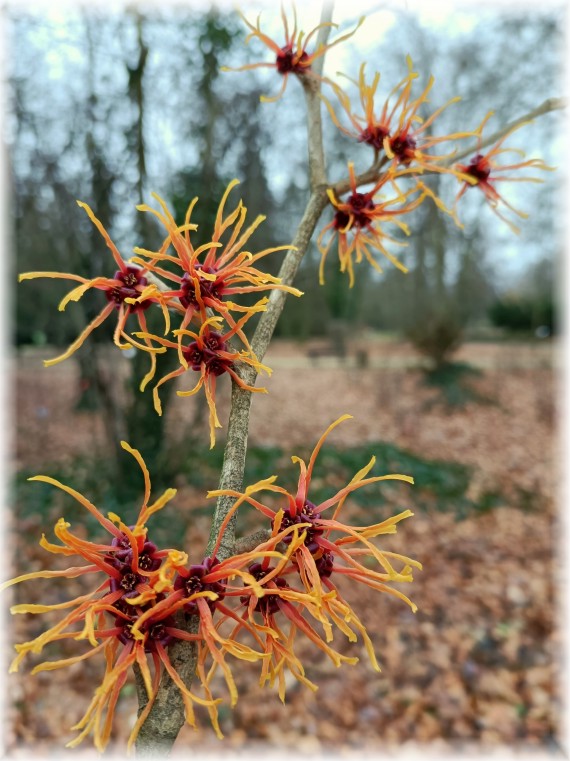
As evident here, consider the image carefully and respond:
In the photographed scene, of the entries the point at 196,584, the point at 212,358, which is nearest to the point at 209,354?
the point at 212,358

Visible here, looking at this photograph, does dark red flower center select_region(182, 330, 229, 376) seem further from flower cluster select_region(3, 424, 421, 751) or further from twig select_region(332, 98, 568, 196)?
twig select_region(332, 98, 568, 196)

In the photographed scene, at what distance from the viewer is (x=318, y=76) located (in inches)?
30.1

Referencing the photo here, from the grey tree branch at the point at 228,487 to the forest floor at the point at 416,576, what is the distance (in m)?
2.31

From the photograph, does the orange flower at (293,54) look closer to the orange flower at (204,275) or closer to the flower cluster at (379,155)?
the flower cluster at (379,155)

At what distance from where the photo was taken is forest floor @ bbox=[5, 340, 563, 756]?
262 cm

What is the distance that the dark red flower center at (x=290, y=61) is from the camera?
780 millimetres

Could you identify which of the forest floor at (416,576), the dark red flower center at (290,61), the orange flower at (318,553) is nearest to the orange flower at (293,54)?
the dark red flower center at (290,61)

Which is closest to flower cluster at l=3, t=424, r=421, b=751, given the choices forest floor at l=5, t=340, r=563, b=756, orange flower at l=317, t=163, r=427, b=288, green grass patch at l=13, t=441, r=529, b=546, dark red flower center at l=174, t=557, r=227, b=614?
dark red flower center at l=174, t=557, r=227, b=614

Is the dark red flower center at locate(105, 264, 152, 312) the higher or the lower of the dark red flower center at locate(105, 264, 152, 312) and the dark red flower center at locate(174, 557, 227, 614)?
the higher

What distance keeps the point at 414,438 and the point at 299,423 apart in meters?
1.29

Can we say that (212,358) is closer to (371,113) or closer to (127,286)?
(127,286)

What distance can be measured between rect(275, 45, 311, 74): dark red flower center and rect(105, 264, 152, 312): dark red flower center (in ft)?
1.32

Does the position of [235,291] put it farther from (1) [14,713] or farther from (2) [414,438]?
(2) [414,438]

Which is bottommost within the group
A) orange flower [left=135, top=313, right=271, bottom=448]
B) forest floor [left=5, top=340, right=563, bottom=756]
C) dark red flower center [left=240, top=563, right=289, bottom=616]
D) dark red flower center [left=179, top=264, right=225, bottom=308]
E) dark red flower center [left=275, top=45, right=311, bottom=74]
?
forest floor [left=5, top=340, right=563, bottom=756]
